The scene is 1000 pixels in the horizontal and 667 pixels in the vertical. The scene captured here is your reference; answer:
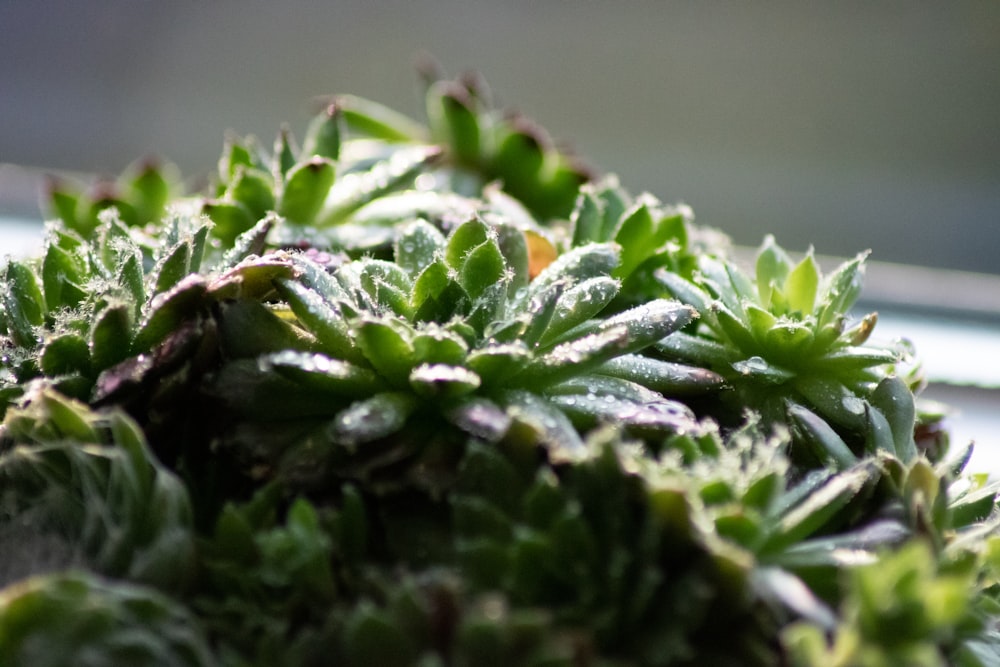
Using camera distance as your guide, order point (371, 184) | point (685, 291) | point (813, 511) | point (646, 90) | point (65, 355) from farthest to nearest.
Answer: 1. point (646, 90)
2. point (371, 184)
3. point (685, 291)
4. point (65, 355)
5. point (813, 511)

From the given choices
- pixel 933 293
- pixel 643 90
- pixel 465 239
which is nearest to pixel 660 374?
pixel 465 239

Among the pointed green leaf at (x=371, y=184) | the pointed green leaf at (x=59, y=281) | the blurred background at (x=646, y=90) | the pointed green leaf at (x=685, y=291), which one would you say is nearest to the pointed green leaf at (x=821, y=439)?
the pointed green leaf at (x=685, y=291)

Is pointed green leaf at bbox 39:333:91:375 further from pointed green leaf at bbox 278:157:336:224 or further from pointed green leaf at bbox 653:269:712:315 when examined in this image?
pointed green leaf at bbox 653:269:712:315

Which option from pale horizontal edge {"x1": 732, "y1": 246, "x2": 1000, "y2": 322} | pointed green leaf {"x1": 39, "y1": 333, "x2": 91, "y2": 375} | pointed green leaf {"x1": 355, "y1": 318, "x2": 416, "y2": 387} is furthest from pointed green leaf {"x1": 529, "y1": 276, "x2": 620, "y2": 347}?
pale horizontal edge {"x1": 732, "y1": 246, "x2": 1000, "y2": 322}

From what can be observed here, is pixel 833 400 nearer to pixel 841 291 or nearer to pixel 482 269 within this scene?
pixel 841 291

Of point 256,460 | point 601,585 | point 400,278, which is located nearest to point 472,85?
point 400,278
